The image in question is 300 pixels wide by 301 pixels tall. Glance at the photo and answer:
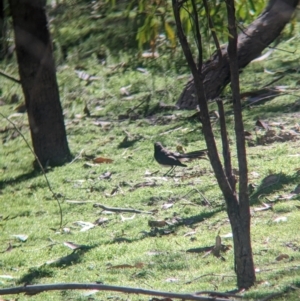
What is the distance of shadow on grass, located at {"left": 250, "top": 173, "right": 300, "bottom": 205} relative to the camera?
25.1ft

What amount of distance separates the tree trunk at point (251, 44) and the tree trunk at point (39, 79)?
2.05m

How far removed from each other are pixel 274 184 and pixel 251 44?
3916 millimetres

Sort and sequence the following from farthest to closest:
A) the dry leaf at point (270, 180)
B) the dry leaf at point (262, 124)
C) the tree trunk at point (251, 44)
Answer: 1. the tree trunk at point (251, 44)
2. the dry leaf at point (262, 124)
3. the dry leaf at point (270, 180)

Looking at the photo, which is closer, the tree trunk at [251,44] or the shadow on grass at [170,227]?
the shadow on grass at [170,227]

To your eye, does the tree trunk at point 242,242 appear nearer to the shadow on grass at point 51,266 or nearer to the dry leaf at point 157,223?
the shadow on grass at point 51,266

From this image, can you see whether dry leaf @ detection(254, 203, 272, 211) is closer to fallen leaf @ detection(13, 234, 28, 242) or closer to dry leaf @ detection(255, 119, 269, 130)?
fallen leaf @ detection(13, 234, 28, 242)

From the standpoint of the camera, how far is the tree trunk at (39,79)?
988 cm

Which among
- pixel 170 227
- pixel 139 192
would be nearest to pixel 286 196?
pixel 170 227

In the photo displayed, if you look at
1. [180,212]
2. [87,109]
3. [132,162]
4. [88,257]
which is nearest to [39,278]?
[88,257]

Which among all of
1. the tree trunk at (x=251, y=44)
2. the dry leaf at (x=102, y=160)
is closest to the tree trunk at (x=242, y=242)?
the dry leaf at (x=102, y=160)

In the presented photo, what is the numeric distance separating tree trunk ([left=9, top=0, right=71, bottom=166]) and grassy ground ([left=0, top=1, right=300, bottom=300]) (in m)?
0.33

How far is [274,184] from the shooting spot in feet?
Result: 25.7

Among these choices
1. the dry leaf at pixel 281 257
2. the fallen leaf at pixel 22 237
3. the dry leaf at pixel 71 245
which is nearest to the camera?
the dry leaf at pixel 281 257

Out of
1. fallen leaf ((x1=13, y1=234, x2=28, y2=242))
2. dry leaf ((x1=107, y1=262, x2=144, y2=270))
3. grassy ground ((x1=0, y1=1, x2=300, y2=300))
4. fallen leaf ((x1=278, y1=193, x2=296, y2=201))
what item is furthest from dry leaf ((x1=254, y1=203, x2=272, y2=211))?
fallen leaf ((x1=13, y1=234, x2=28, y2=242))
